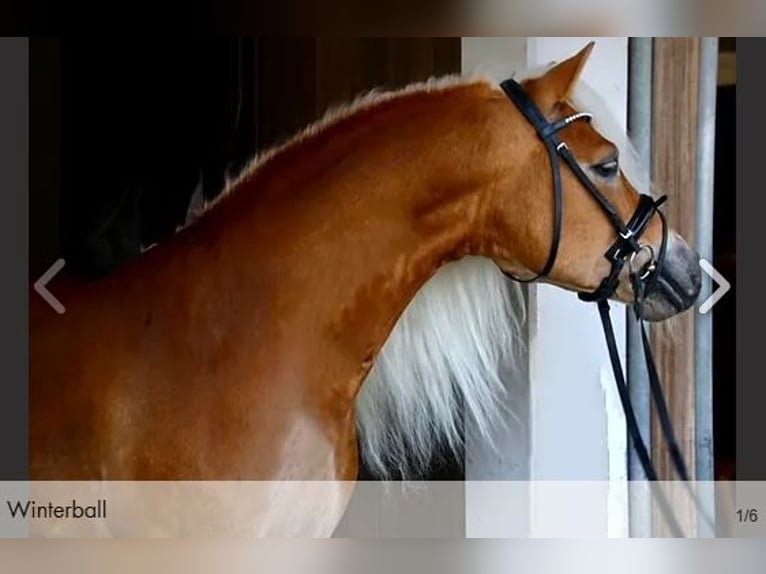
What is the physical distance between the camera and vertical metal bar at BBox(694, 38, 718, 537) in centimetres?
98

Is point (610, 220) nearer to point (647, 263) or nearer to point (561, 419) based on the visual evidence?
point (647, 263)

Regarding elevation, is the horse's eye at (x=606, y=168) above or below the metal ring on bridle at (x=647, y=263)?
above

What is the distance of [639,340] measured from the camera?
99 cm

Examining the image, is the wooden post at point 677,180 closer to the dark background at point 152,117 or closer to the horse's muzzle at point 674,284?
the horse's muzzle at point 674,284

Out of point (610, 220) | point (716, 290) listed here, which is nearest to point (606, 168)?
point (610, 220)

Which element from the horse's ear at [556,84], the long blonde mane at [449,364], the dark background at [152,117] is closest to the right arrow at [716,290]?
the long blonde mane at [449,364]

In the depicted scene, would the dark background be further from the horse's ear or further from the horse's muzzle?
the horse's muzzle

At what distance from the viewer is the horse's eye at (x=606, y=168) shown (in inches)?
36.3

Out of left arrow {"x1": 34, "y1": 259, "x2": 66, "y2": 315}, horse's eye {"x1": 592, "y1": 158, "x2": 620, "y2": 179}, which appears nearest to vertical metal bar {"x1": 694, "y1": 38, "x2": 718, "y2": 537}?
horse's eye {"x1": 592, "y1": 158, "x2": 620, "y2": 179}

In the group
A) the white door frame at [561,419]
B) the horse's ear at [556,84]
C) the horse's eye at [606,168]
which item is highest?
the horse's ear at [556,84]

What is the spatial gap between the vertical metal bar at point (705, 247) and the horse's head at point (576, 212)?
6 cm

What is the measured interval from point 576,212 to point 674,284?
0.13 m

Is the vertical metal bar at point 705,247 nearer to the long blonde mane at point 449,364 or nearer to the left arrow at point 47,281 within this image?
the long blonde mane at point 449,364

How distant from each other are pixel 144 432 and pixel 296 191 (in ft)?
0.93
